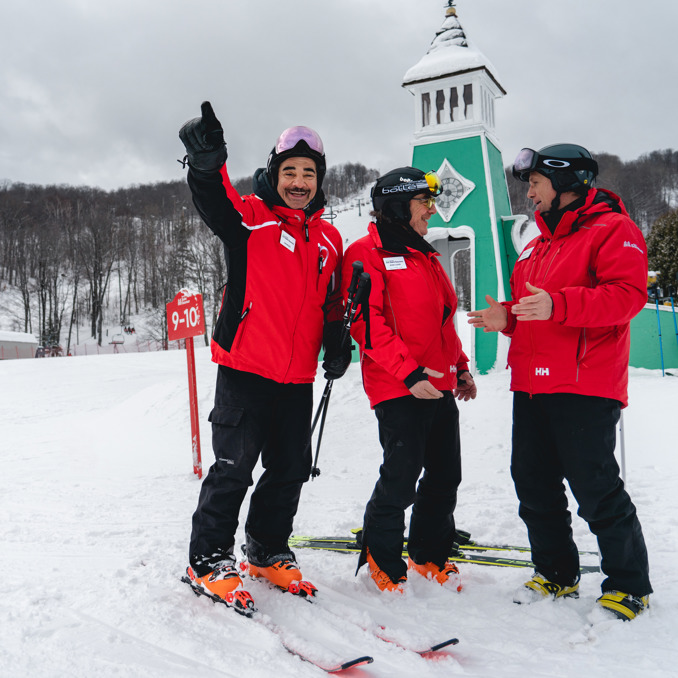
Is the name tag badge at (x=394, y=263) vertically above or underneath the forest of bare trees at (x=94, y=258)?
underneath

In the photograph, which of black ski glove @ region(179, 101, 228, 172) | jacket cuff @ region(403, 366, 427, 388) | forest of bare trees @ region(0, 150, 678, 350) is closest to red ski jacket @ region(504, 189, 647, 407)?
jacket cuff @ region(403, 366, 427, 388)

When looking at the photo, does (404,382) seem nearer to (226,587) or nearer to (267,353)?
(267,353)

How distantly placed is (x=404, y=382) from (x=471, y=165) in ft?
26.6

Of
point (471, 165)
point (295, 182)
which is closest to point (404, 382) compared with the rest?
point (295, 182)

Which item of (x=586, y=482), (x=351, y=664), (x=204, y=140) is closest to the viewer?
(x=351, y=664)

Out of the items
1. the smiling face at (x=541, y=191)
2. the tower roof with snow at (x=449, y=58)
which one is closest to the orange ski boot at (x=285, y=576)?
the smiling face at (x=541, y=191)

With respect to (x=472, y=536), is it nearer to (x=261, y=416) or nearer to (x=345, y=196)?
(x=261, y=416)

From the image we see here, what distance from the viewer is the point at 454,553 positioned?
299 centimetres

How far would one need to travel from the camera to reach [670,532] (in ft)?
10.5

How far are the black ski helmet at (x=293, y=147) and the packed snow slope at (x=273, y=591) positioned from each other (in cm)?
200

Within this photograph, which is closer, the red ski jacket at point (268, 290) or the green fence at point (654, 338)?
the red ski jacket at point (268, 290)

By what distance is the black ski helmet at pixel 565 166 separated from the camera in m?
2.44

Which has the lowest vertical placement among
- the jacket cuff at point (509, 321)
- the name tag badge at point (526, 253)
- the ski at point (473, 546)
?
the ski at point (473, 546)

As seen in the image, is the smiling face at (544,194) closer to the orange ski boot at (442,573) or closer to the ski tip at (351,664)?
the orange ski boot at (442,573)
